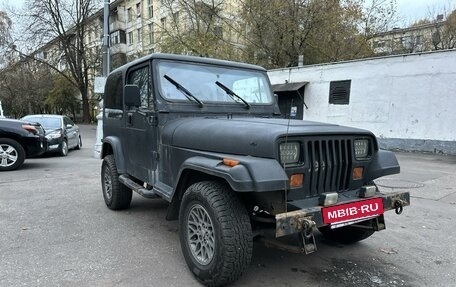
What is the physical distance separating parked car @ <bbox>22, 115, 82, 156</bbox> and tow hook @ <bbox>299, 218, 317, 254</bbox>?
440 inches

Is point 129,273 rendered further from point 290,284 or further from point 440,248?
point 440,248

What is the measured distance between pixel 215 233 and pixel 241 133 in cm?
85

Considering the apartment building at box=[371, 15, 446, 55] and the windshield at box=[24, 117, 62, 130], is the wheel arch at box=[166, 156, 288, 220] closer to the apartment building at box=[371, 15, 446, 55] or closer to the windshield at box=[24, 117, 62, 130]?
the windshield at box=[24, 117, 62, 130]

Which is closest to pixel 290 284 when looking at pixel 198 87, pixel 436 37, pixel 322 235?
pixel 322 235

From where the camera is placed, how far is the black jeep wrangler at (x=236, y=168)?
9.97 ft

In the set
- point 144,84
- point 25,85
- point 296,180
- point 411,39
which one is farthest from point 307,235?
point 25,85

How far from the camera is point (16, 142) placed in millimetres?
9562

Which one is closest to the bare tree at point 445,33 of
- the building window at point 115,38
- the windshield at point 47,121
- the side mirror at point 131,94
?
the windshield at point 47,121

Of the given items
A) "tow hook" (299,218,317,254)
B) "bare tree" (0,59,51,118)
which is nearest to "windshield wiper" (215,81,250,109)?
"tow hook" (299,218,317,254)

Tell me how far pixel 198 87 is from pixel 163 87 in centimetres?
41

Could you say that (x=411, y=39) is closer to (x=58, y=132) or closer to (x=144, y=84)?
(x=58, y=132)

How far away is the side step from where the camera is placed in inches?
175

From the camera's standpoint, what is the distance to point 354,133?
3.51 m

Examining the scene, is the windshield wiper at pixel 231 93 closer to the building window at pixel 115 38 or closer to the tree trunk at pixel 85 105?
the tree trunk at pixel 85 105
